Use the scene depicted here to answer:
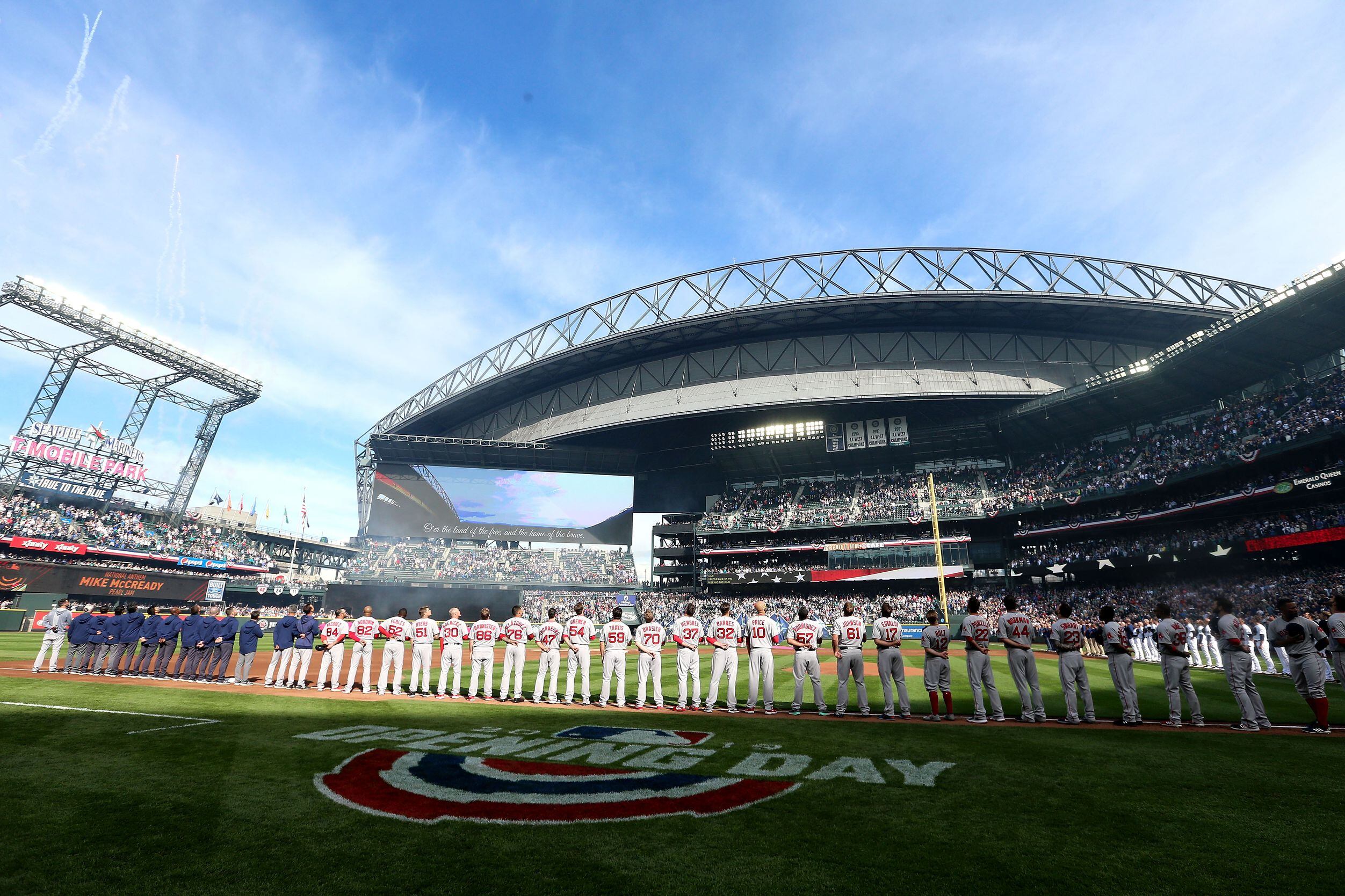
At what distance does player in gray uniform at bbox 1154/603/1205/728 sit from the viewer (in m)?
10.4

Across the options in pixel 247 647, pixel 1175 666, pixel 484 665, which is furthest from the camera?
pixel 247 647

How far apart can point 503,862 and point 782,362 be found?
49.6 meters

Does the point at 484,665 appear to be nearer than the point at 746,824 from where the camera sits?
No

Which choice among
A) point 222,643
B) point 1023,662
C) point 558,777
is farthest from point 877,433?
point 558,777

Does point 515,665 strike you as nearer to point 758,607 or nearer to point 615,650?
point 615,650

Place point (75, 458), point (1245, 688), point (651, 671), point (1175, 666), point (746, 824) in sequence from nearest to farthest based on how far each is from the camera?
point (746, 824) → point (1245, 688) → point (1175, 666) → point (651, 671) → point (75, 458)

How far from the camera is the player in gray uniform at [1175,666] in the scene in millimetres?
10430

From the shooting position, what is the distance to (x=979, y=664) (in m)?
11.3

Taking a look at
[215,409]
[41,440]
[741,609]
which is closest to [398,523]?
[215,409]

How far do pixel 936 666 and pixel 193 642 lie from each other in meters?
17.8

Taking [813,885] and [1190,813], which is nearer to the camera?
[813,885]

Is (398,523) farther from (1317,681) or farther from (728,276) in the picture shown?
(1317,681)

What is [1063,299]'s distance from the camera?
148 ft

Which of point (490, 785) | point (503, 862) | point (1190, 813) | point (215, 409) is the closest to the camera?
point (503, 862)
